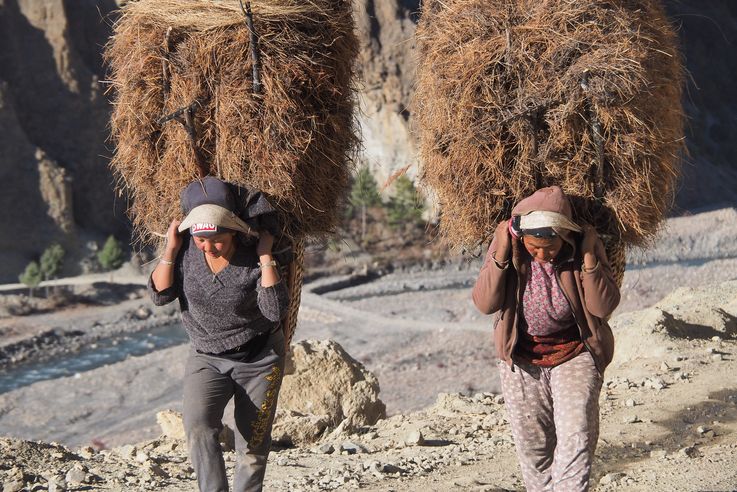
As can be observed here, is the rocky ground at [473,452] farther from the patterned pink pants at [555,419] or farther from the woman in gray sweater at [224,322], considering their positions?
the woman in gray sweater at [224,322]

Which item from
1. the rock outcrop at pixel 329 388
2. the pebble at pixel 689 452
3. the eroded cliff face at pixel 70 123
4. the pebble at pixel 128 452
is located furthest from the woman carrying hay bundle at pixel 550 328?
the eroded cliff face at pixel 70 123

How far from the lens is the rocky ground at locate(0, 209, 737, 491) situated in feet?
16.8

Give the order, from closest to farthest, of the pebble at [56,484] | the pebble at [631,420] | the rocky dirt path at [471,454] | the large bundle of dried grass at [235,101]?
the large bundle of dried grass at [235,101] → the rocky dirt path at [471,454] → the pebble at [56,484] → the pebble at [631,420]

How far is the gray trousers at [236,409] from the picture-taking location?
3.80 metres

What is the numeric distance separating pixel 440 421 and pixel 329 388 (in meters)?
1.56

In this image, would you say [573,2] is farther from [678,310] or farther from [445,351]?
[445,351]

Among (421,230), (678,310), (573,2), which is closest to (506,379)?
(573,2)

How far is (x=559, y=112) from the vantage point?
3.96 metres

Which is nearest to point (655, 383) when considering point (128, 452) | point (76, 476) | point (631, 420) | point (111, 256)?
point (631, 420)

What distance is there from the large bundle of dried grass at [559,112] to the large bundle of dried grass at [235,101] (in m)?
0.59

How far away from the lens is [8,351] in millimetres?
24531

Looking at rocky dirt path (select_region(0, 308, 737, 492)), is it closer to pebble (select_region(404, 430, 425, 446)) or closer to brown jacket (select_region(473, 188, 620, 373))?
pebble (select_region(404, 430, 425, 446))

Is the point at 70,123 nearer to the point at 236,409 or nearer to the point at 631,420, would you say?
the point at 631,420

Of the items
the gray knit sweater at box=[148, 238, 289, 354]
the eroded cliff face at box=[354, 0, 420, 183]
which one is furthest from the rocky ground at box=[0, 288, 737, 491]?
the eroded cliff face at box=[354, 0, 420, 183]
